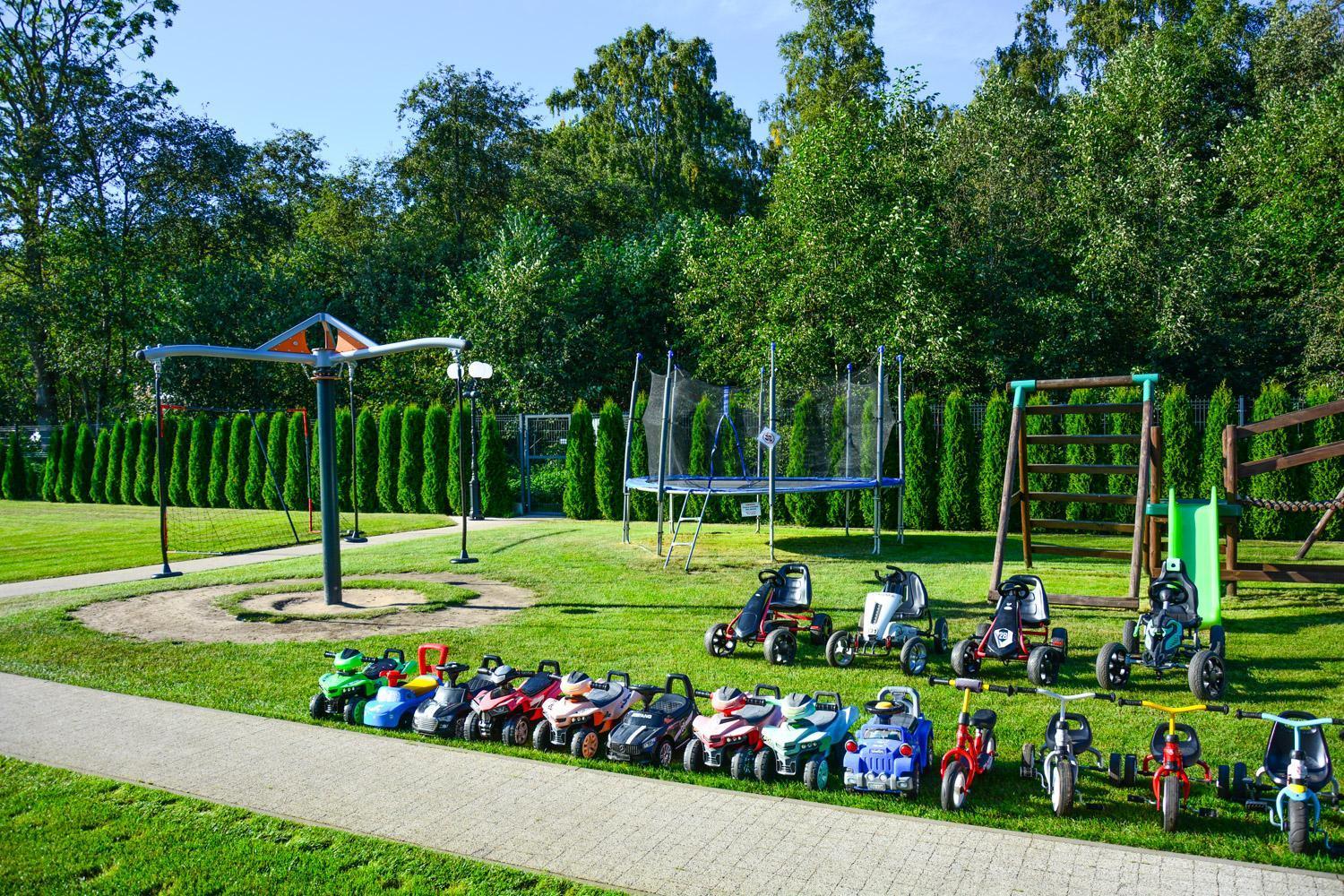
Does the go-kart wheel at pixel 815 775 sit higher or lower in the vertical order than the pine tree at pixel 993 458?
lower

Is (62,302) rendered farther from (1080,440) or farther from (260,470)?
(1080,440)

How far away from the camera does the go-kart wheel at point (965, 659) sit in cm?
631

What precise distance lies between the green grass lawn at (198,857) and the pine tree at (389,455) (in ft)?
53.8

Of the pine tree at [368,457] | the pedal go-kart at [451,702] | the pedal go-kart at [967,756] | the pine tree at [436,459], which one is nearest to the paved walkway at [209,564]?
the pine tree at [436,459]

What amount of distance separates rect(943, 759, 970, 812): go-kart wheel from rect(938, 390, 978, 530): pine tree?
1183 cm

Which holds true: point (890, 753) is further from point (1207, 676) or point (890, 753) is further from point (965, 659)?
point (1207, 676)

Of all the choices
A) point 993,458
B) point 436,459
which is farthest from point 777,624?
point 436,459

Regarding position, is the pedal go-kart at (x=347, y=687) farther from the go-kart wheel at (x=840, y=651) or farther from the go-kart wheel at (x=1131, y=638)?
the go-kart wheel at (x=1131, y=638)

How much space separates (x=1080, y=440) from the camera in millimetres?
9414

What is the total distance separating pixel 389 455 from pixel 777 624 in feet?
49.3

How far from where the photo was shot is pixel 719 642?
721cm

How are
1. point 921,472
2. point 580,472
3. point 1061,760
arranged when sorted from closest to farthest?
point 1061,760 → point 921,472 → point 580,472

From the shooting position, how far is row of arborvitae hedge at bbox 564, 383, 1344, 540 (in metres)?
14.3

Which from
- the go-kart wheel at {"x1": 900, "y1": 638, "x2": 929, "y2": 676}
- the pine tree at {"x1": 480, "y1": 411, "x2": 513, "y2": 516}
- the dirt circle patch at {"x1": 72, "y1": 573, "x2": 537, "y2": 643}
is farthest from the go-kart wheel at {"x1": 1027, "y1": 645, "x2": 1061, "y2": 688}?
the pine tree at {"x1": 480, "y1": 411, "x2": 513, "y2": 516}
